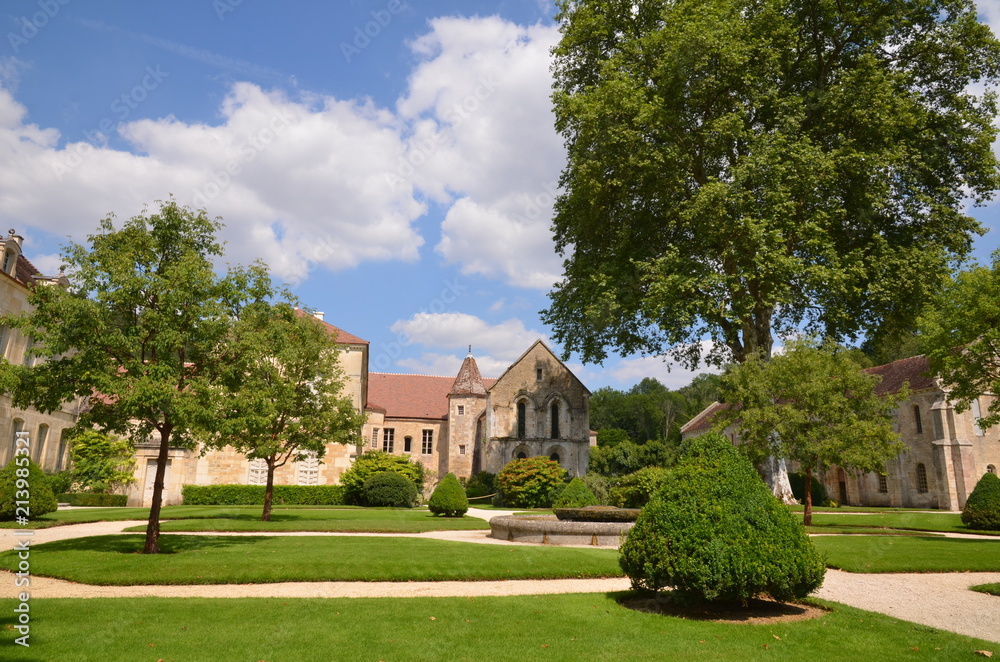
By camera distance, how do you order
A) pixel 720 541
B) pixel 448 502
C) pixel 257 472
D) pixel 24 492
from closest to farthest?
pixel 720 541 < pixel 24 492 < pixel 448 502 < pixel 257 472

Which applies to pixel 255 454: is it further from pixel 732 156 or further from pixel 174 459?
pixel 732 156

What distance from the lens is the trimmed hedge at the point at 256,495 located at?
29.7m

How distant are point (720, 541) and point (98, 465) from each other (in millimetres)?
32069

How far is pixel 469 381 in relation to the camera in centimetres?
4803

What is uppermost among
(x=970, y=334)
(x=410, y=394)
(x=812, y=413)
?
(x=410, y=394)

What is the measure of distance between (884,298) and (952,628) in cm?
1607

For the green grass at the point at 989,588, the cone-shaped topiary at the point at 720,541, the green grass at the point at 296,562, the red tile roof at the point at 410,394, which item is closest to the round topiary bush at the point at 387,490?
the green grass at the point at 296,562

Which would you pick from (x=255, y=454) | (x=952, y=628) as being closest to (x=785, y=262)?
(x=952, y=628)

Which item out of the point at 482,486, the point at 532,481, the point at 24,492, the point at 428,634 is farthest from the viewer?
the point at 482,486

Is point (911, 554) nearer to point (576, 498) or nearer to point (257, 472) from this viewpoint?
point (576, 498)

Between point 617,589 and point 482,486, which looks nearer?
point 617,589

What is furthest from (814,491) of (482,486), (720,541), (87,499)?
(87,499)

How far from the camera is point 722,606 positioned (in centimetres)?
775

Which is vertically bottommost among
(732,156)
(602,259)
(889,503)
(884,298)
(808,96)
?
(889,503)
